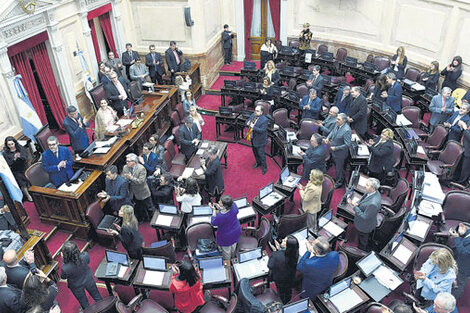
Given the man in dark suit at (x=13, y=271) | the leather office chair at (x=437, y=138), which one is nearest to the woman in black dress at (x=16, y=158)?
the man in dark suit at (x=13, y=271)

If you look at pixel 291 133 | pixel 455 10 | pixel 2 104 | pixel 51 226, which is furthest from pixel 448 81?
pixel 2 104

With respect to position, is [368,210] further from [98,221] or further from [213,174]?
[98,221]

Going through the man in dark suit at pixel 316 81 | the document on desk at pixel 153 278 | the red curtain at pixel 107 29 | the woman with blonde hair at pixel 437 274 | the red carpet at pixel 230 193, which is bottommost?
the red carpet at pixel 230 193

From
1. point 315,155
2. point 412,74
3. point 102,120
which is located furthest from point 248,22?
point 315,155

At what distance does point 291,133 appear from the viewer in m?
8.79

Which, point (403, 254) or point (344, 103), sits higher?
point (344, 103)

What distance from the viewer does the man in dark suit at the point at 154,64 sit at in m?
11.8

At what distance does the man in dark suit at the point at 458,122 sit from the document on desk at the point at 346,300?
4.88 m

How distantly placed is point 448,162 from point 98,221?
277 inches

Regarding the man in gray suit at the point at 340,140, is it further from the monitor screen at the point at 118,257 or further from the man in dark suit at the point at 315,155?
the monitor screen at the point at 118,257

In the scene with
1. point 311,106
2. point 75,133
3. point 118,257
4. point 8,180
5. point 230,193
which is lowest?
point 230,193

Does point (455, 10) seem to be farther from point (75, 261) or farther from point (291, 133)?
point (75, 261)

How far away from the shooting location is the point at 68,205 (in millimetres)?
6762

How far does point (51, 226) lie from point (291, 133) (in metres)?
5.47
